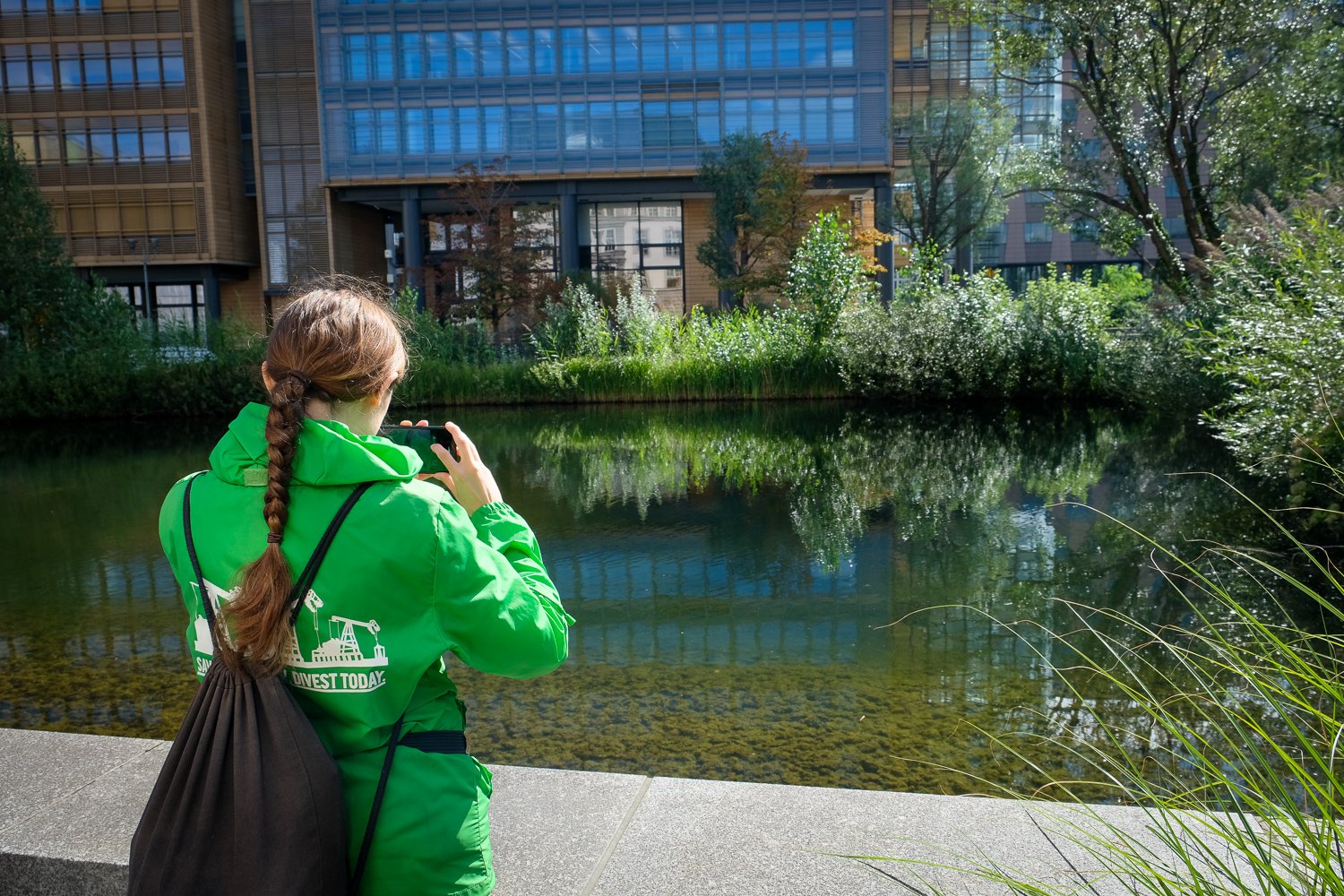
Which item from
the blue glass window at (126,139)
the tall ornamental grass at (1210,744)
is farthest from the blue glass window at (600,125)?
the tall ornamental grass at (1210,744)

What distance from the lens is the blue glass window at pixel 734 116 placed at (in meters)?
39.2

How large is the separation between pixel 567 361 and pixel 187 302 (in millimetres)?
27696

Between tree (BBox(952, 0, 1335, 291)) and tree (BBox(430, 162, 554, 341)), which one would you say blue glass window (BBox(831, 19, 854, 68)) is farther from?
tree (BBox(952, 0, 1335, 291))

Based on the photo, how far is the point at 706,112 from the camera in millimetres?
39625

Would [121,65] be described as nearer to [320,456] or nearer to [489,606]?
[320,456]

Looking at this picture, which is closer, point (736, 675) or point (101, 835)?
point (101, 835)

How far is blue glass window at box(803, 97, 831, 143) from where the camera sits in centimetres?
3919

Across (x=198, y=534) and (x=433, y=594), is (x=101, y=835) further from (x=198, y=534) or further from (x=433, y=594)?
(x=433, y=594)

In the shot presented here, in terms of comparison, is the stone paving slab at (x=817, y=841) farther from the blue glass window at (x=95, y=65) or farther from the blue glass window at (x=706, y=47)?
the blue glass window at (x=95, y=65)

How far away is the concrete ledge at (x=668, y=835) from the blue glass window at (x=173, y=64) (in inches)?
1799

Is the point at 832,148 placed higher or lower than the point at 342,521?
higher

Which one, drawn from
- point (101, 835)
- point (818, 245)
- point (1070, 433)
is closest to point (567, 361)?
point (818, 245)

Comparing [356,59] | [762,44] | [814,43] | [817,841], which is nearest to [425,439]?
[817,841]

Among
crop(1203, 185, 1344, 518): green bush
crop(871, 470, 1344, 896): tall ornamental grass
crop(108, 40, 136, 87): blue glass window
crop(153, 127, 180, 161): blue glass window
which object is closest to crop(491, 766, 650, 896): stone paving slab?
crop(871, 470, 1344, 896): tall ornamental grass
